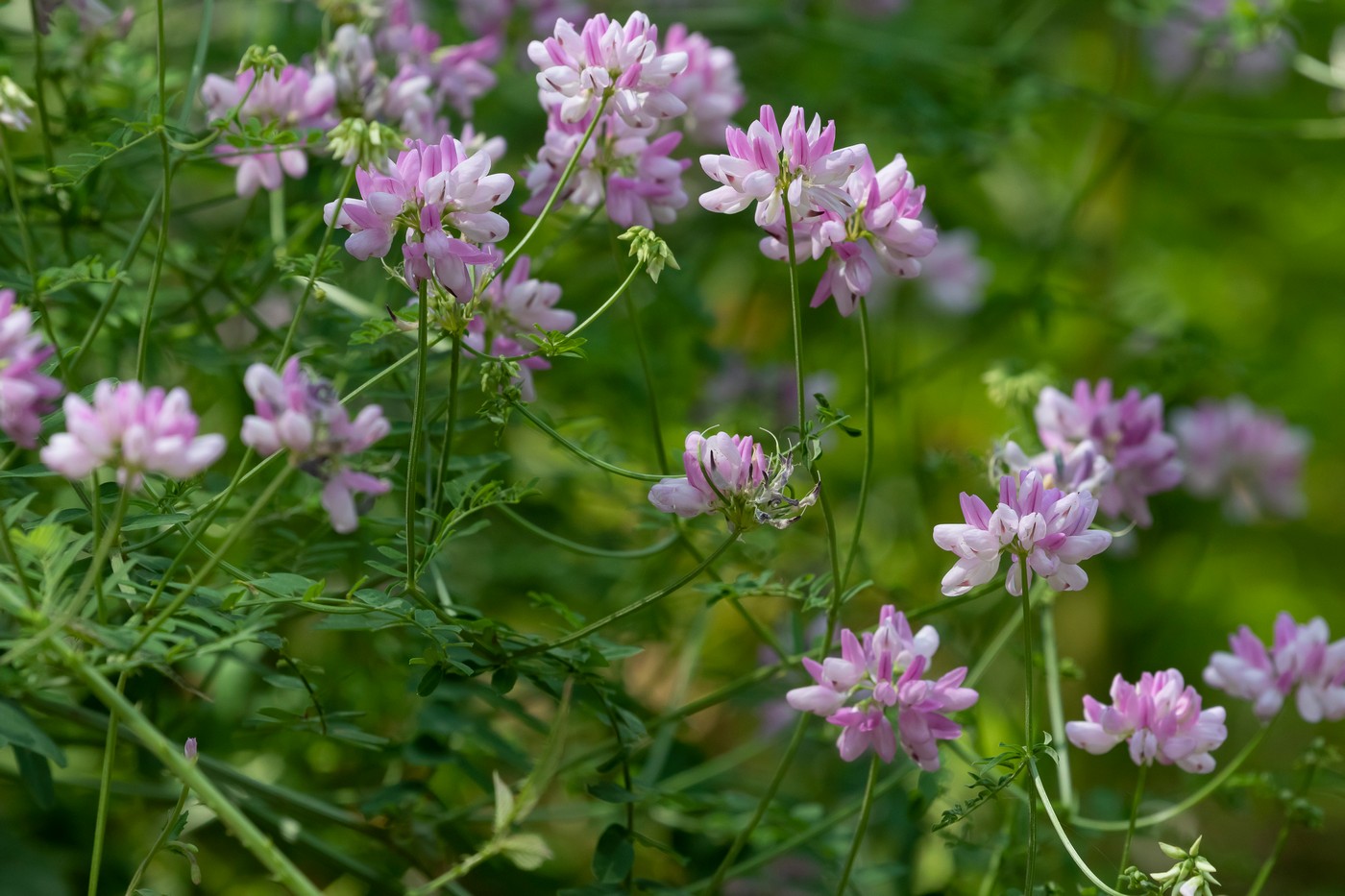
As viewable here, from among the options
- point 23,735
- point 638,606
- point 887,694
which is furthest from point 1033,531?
point 23,735

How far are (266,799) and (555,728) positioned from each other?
16.3 inches

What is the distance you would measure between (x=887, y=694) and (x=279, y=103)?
0.77 meters

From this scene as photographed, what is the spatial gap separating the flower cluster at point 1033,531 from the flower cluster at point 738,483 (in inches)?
4.6

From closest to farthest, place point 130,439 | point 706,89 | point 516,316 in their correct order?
point 130,439 < point 516,316 < point 706,89

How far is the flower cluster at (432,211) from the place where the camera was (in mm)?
909

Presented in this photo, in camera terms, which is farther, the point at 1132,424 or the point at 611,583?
the point at 611,583

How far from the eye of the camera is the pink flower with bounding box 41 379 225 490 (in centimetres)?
73

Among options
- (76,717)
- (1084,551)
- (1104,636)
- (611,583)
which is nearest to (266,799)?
(76,717)

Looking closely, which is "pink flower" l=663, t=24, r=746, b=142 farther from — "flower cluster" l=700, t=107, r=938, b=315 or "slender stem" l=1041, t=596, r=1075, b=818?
"slender stem" l=1041, t=596, r=1075, b=818

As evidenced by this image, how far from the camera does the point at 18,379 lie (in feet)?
2.56

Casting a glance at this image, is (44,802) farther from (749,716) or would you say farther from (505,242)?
(749,716)

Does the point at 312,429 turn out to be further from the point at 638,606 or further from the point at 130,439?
the point at 638,606

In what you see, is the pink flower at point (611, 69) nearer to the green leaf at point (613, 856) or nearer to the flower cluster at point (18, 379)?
the flower cluster at point (18, 379)

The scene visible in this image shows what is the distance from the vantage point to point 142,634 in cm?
79
